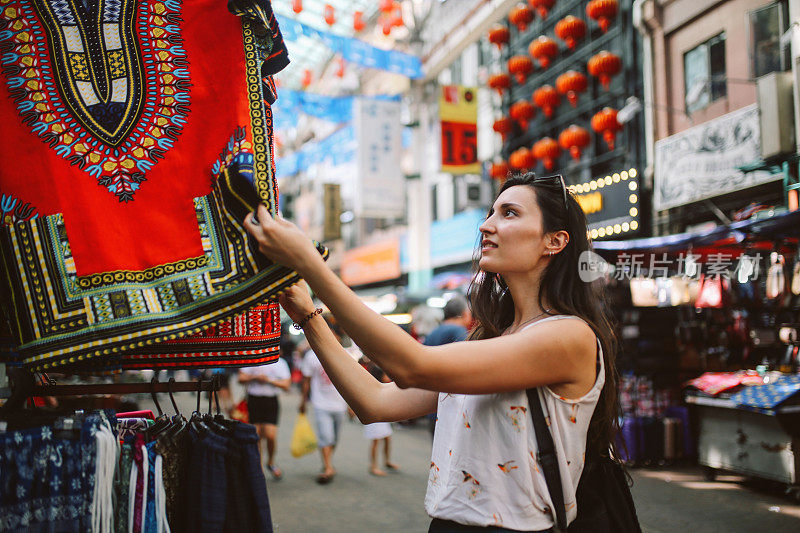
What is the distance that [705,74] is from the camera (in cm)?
1075

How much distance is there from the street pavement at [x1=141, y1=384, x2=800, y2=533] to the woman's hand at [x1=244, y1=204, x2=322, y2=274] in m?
5.01

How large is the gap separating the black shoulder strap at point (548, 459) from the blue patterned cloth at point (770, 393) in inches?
245

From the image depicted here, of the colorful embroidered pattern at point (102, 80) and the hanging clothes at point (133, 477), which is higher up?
the colorful embroidered pattern at point (102, 80)

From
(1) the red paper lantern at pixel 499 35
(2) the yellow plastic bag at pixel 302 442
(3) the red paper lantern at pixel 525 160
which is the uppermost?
(1) the red paper lantern at pixel 499 35

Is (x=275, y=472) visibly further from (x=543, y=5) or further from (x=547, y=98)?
(x=543, y=5)

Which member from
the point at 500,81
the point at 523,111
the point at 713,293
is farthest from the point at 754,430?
the point at 500,81

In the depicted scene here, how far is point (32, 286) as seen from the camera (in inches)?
58.2

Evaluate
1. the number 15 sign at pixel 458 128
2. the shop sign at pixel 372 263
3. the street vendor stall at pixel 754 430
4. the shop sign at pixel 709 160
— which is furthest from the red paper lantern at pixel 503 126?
the street vendor stall at pixel 754 430

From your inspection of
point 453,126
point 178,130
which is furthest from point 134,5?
point 453,126

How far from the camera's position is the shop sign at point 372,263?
2145 centimetres

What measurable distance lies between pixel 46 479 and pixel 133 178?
78 centimetres

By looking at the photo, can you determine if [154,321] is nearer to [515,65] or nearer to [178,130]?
[178,130]

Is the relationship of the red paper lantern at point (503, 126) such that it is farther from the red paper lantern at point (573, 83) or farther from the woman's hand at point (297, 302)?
the woman's hand at point (297, 302)

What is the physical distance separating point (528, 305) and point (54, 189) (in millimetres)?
→ 1325
